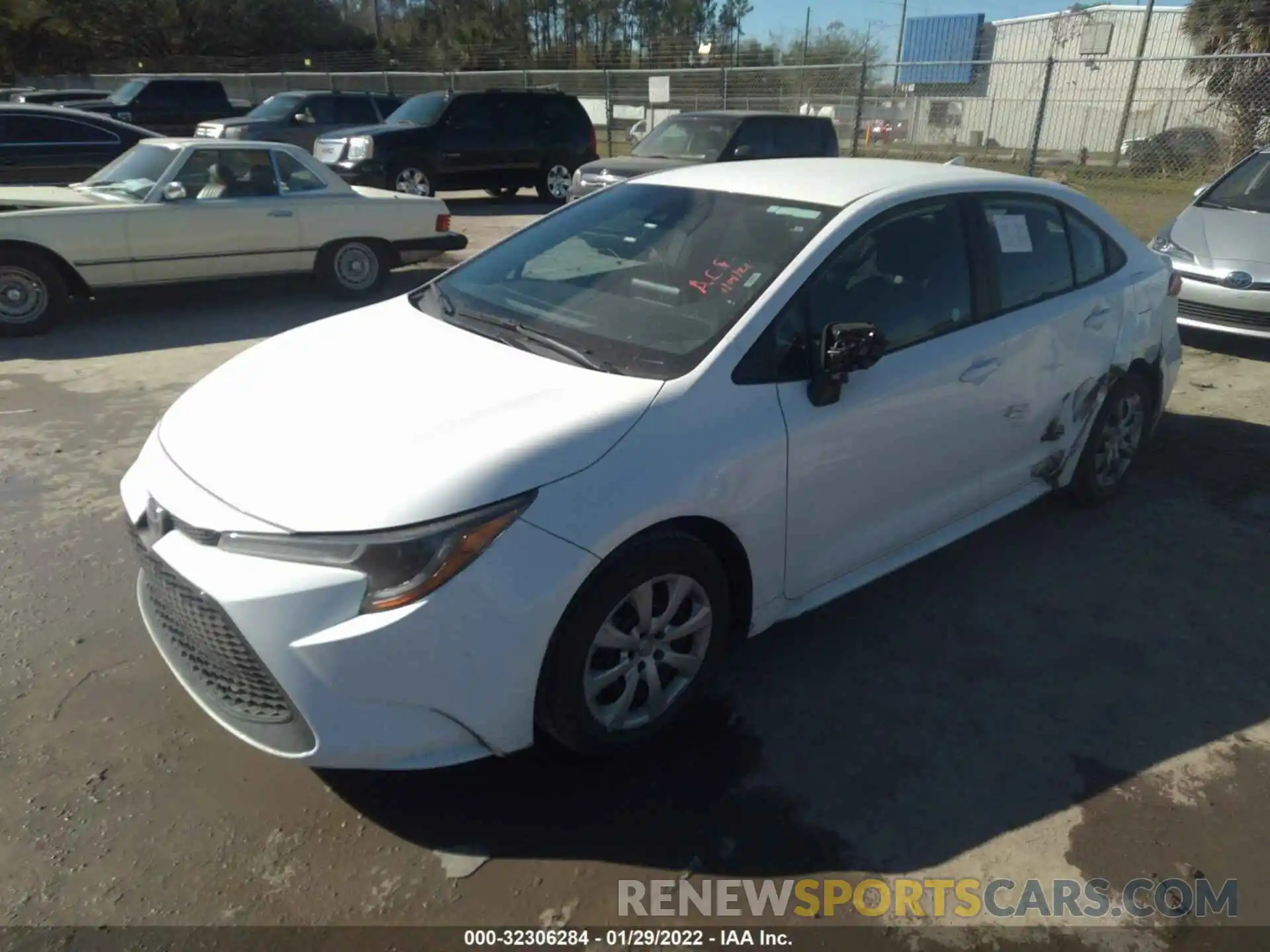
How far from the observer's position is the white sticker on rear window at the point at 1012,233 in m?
3.86

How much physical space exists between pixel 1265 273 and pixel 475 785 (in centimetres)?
736

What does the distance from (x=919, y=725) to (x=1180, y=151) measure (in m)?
15.9

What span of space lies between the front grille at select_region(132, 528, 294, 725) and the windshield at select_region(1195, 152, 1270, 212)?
8818mm

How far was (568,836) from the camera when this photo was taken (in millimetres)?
2609

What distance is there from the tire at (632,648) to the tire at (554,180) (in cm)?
1447

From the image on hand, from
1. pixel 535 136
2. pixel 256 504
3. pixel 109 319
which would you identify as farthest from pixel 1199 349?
pixel 535 136

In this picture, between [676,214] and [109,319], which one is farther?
[109,319]

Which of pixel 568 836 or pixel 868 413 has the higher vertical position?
pixel 868 413

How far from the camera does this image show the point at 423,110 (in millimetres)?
15469

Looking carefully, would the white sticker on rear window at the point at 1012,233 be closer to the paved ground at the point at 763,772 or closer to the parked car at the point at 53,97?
the paved ground at the point at 763,772

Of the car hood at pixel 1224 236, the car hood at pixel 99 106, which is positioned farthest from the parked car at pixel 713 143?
the car hood at pixel 99 106

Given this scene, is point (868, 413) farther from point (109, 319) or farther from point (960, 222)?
point (109, 319)

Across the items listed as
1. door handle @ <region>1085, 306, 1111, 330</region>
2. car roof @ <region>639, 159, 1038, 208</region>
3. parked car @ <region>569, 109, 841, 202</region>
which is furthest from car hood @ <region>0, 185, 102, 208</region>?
door handle @ <region>1085, 306, 1111, 330</region>

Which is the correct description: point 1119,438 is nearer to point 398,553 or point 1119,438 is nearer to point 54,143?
point 398,553
